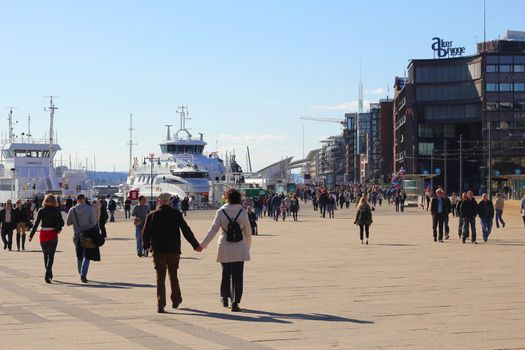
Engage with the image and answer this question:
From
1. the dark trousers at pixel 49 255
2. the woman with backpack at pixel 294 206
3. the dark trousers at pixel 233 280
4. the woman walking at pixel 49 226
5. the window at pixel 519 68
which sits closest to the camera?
the dark trousers at pixel 233 280

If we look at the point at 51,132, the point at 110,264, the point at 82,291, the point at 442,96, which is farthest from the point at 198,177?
the point at 82,291

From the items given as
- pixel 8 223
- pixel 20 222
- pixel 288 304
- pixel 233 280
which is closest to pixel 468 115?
pixel 20 222

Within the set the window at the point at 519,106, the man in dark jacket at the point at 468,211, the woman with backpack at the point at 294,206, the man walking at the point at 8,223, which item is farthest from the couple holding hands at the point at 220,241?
the window at the point at 519,106

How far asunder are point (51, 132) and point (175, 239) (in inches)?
3169

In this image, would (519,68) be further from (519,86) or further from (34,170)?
(34,170)

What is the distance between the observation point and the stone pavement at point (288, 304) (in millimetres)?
10094

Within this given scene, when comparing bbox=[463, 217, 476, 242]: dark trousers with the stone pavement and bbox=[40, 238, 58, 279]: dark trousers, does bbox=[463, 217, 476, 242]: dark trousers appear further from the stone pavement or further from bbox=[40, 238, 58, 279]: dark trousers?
bbox=[40, 238, 58, 279]: dark trousers

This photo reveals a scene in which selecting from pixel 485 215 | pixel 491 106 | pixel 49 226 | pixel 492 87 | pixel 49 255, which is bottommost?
pixel 49 255

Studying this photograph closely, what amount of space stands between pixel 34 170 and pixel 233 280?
79.1 metres

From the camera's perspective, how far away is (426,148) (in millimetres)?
121625

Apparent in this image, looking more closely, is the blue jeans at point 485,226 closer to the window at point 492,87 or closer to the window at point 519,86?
the window at point 492,87

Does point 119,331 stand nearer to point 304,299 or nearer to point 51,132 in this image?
point 304,299

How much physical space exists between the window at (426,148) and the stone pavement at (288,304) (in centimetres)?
9877

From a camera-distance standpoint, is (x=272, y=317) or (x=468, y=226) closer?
(x=272, y=317)
